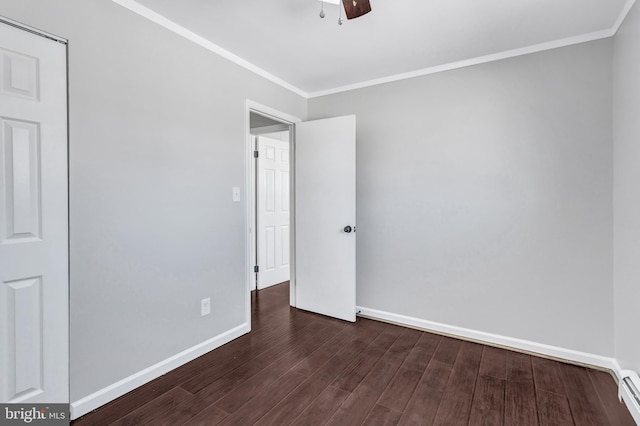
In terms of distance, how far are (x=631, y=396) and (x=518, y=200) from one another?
135cm

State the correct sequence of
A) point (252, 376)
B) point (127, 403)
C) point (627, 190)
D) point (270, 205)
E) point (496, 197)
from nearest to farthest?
point (127, 403)
point (627, 190)
point (252, 376)
point (496, 197)
point (270, 205)

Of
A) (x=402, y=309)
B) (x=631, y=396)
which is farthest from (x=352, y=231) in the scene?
(x=631, y=396)

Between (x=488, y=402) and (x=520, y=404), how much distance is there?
0.18 meters

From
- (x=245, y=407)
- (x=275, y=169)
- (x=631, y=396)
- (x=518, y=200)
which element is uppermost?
(x=275, y=169)

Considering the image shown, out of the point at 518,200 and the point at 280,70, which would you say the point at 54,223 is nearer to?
the point at 280,70

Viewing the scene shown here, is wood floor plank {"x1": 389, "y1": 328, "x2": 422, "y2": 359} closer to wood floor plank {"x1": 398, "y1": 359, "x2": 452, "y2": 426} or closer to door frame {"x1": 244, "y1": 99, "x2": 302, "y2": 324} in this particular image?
wood floor plank {"x1": 398, "y1": 359, "x2": 452, "y2": 426}

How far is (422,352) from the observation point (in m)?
2.45

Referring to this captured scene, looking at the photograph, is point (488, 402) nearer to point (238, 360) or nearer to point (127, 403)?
point (238, 360)

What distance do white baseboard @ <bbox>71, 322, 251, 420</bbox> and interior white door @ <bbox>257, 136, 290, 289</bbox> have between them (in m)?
1.57

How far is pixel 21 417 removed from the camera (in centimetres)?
151

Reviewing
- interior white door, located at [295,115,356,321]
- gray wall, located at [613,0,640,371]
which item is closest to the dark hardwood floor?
gray wall, located at [613,0,640,371]

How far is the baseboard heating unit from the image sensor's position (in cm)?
163

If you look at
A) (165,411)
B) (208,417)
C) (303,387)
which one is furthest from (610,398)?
(165,411)

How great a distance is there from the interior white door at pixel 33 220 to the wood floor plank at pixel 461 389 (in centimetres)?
207
